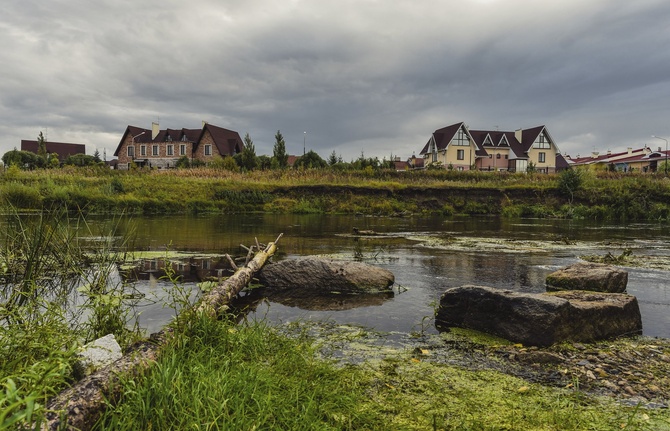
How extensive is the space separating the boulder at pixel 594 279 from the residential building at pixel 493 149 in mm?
60788

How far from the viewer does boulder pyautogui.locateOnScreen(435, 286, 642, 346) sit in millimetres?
5375

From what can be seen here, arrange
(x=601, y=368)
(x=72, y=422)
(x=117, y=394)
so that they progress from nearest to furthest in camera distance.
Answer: (x=72, y=422) → (x=117, y=394) → (x=601, y=368)

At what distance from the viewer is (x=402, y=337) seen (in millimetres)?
5719

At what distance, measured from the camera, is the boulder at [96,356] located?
339 cm

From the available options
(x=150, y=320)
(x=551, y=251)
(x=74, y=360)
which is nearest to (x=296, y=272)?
(x=150, y=320)

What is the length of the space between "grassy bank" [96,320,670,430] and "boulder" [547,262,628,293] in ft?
15.5

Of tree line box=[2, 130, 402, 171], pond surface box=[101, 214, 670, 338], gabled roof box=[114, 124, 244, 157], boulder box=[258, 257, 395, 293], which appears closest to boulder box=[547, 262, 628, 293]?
pond surface box=[101, 214, 670, 338]

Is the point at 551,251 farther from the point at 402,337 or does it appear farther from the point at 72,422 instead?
the point at 72,422

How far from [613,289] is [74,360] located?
8.65 metres

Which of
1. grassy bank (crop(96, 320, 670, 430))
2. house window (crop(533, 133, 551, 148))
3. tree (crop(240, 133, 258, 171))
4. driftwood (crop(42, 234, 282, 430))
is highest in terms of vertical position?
house window (crop(533, 133, 551, 148))

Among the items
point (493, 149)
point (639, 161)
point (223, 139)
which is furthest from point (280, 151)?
point (639, 161)

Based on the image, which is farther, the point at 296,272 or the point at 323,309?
the point at 296,272

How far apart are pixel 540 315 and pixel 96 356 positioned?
16.4ft

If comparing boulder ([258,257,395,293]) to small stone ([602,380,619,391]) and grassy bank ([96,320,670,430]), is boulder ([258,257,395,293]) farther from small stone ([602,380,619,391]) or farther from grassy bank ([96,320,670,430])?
small stone ([602,380,619,391])
